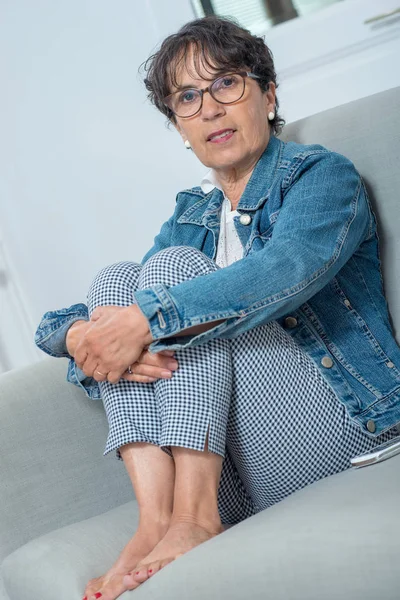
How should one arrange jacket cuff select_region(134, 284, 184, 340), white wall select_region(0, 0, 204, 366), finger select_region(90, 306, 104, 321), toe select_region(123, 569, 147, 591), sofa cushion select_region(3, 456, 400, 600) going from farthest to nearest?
1. white wall select_region(0, 0, 204, 366)
2. finger select_region(90, 306, 104, 321)
3. jacket cuff select_region(134, 284, 184, 340)
4. toe select_region(123, 569, 147, 591)
5. sofa cushion select_region(3, 456, 400, 600)

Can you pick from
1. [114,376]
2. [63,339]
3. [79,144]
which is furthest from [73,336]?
[79,144]

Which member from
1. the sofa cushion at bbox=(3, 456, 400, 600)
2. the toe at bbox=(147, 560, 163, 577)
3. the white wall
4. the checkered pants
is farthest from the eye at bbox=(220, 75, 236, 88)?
the white wall

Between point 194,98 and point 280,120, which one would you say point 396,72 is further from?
point 194,98

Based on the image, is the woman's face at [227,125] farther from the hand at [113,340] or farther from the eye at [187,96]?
the hand at [113,340]

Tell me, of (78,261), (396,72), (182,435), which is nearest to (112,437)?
(182,435)

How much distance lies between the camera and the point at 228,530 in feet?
3.15

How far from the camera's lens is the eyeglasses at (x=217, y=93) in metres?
1.46

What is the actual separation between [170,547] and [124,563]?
0.08 m

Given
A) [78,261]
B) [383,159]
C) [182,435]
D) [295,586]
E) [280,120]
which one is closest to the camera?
[295,586]

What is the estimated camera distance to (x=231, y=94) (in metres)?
1.47

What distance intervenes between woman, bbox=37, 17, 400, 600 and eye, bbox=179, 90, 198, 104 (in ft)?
0.07

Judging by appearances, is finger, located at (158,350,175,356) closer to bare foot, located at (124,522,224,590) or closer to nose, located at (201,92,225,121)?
bare foot, located at (124,522,224,590)

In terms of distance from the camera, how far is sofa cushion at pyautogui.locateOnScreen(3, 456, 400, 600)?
75cm

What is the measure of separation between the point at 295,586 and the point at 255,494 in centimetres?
44
